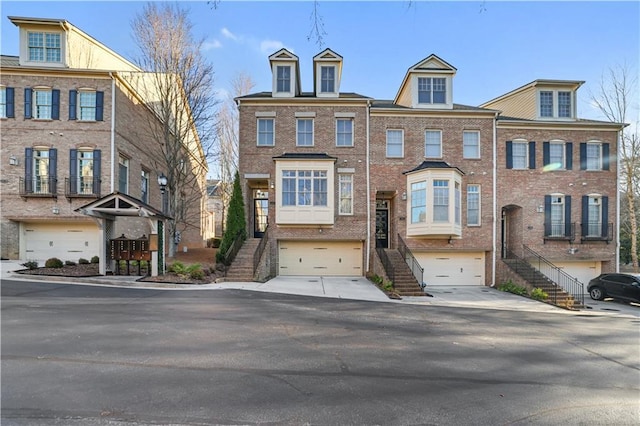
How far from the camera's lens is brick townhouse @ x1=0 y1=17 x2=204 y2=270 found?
18922mm

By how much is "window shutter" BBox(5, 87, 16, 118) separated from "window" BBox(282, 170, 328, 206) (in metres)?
15.5

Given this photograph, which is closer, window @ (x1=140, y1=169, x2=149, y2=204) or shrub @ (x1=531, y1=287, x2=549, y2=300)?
shrub @ (x1=531, y1=287, x2=549, y2=300)

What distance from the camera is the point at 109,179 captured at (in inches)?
766

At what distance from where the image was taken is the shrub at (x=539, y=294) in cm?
1550

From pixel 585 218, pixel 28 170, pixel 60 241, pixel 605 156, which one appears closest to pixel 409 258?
pixel 585 218

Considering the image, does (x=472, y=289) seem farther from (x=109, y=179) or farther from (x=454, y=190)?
(x=109, y=179)

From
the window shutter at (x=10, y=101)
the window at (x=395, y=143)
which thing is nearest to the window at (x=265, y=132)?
the window at (x=395, y=143)

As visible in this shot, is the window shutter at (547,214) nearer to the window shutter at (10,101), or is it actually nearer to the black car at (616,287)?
the black car at (616,287)

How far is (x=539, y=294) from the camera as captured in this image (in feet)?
51.4

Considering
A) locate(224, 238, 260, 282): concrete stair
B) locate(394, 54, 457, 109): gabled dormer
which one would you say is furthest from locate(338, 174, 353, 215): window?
locate(394, 54, 457, 109): gabled dormer

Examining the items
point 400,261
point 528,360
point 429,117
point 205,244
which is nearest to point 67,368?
point 528,360

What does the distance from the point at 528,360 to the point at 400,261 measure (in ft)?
37.2

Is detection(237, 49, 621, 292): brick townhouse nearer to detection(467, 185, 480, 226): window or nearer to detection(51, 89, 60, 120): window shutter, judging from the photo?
detection(467, 185, 480, 226): window

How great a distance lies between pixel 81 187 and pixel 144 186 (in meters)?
5.36
